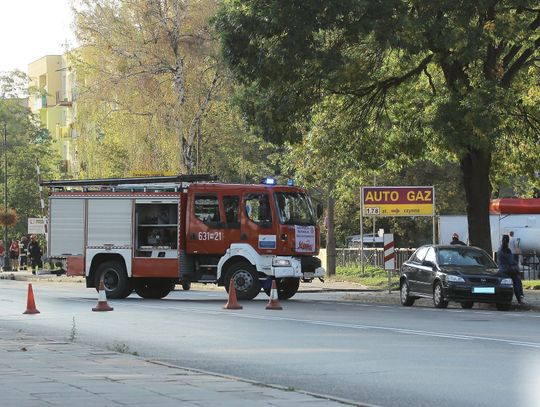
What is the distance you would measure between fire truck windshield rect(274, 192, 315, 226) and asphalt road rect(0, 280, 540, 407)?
235 centimetres

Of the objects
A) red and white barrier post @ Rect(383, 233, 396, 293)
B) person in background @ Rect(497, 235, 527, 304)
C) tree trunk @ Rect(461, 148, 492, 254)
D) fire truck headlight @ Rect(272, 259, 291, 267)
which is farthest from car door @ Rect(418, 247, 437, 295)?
red and white barrier post @ Rect(383, 233, 396, 293)

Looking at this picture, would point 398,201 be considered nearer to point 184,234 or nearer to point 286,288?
point 286,288

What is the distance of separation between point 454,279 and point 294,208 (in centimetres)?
519

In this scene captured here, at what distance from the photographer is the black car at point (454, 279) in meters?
25.1

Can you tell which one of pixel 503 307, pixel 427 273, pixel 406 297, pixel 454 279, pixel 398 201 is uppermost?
pixel 398 201

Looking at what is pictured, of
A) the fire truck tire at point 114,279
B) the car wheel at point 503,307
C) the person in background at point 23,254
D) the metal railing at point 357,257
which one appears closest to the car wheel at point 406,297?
the car wheel at point 503,307

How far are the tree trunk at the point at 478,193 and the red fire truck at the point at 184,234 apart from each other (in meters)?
4.17

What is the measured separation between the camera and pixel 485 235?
2956 cm

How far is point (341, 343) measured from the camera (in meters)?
→ 16.6

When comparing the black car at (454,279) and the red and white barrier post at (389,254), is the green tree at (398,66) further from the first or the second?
the red and white barrier post at (389,254)

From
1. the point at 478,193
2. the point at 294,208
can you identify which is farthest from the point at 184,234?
the point at 478,193

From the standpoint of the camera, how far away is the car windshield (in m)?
26.1

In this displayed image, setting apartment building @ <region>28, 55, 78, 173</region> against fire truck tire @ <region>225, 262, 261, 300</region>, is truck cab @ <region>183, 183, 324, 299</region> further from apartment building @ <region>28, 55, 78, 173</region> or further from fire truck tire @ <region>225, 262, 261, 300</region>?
apartment building @ <region>28, 55, 78, 173</region>

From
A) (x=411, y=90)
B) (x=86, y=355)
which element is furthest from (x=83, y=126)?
(x=86, y=355)
